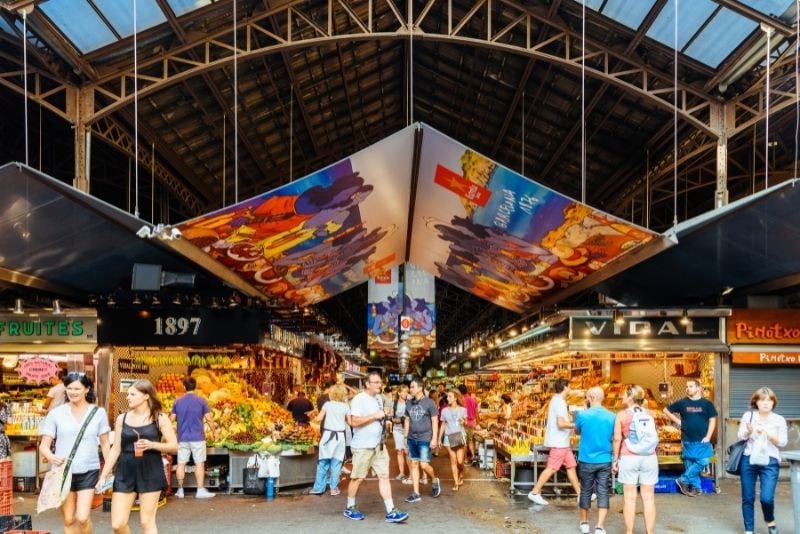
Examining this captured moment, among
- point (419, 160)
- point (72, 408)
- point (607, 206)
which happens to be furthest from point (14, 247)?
point (607, 206)

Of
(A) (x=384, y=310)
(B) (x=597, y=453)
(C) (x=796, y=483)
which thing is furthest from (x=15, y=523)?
(A) (x=384, y=310)

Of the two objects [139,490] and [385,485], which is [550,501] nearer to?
[385,485]

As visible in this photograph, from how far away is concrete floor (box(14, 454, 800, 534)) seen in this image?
802 cm

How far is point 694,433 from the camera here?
10211 mm

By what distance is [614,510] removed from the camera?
361 inches

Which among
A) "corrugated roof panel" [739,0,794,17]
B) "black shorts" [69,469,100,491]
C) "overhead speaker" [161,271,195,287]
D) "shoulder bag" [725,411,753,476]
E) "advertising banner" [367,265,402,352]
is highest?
"corrugated roof panel" [739,0,794,17]

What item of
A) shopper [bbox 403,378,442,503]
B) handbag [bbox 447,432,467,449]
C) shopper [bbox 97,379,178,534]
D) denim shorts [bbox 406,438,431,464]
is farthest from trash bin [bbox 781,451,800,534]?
shopper [bbox 97,379,178,534]

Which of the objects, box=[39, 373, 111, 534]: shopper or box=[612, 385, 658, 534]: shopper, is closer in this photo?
box=[39, 373, 111, 534]: shopper

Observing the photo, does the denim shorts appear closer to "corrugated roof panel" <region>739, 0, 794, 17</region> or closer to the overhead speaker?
the overhead speaker

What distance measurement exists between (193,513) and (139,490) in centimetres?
362

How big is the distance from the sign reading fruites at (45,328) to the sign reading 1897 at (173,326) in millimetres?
1092

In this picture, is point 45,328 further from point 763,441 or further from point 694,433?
point 763,441

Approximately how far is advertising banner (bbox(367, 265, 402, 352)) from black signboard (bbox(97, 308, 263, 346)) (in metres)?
9.30

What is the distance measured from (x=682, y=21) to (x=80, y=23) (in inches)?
373
